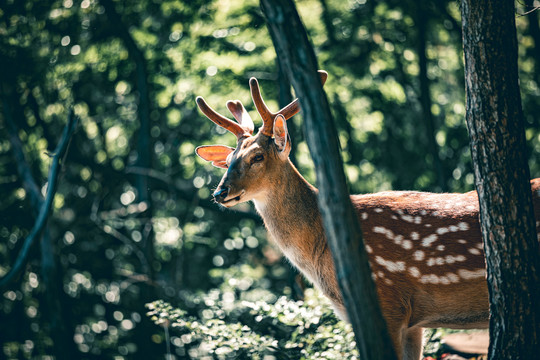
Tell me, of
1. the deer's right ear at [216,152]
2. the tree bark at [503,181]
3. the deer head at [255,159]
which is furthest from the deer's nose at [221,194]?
the tree bark at [503,181]

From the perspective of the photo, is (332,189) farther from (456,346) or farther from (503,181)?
(456,346)

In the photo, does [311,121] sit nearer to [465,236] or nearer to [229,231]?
[465,236]

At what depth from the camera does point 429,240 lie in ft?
16.0

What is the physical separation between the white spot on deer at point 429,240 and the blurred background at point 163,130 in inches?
142

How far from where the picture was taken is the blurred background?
31.9 feet

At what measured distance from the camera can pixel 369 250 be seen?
4988 millimetres

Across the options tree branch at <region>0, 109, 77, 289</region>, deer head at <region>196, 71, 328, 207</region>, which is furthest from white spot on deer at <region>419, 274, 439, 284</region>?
tree branch at <region>0, 109, 77, 289</region>

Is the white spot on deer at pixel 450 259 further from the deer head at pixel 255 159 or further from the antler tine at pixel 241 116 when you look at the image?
the antler tine at pixel 241 116

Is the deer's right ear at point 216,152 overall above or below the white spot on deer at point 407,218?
above

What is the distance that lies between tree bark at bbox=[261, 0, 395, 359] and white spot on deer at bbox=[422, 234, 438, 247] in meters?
1.65

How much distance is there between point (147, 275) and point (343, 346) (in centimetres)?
444

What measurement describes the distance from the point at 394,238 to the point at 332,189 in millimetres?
1868

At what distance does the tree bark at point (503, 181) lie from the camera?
12.1ft

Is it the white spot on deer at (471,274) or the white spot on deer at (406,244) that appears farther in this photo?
the white spot on deer at (406,244)
